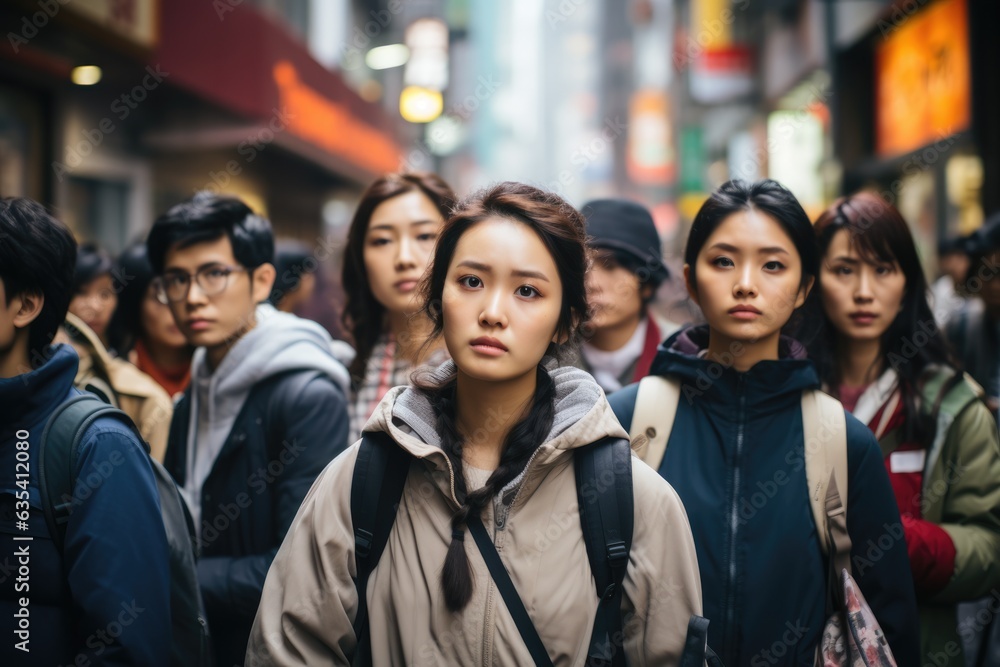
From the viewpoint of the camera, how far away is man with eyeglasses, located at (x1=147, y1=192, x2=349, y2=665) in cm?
332

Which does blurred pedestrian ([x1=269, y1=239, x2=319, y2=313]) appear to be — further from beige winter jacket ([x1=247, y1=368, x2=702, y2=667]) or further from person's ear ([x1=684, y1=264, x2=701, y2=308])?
beige winter jacket ([x1=247, y1=368, x2=702, y2=667])

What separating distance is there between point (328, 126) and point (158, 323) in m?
10.2

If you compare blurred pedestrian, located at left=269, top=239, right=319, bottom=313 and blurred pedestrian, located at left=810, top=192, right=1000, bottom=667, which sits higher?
Answer: blurred pedestrian, located at left=269, top=239, right=319, bottom=313

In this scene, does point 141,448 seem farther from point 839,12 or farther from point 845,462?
point 839,12

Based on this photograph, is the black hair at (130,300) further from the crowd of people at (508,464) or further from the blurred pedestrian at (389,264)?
the blurred pedestrian at (389,264)

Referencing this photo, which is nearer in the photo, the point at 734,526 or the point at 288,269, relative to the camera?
the point at 734,526

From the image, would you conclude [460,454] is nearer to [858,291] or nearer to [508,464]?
[508,464]

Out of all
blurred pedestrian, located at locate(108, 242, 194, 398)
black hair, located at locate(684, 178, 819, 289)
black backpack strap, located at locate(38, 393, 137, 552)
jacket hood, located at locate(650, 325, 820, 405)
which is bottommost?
black backpack strap, located at locate(38, 393, 137, 552)

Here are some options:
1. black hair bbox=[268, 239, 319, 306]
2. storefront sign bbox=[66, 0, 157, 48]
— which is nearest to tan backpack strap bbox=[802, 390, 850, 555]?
black hair bbox=[268, 239, 319, 306]

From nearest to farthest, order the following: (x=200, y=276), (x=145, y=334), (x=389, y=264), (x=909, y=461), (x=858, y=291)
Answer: (x=909, y=461)
(x=858, y=291)
(x=200, y=276)
(x=389, y=264)
(x=145, y=334)

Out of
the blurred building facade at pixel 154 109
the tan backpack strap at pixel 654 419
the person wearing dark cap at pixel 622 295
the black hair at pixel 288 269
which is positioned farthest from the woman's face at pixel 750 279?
the blurred building facade at pixel 154 109

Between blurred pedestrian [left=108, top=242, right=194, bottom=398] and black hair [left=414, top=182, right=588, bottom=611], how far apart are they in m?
2.91

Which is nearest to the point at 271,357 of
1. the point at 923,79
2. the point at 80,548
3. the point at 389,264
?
the point at 389,264

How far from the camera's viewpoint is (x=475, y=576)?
2.21m
